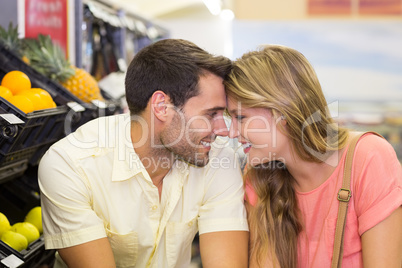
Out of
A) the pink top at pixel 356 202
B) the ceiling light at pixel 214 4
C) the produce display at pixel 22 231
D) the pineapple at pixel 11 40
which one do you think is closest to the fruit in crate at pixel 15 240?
the produce display at pixel 22 231

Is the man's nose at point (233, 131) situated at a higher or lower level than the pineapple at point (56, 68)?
lower

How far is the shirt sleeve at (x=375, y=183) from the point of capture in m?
1.76

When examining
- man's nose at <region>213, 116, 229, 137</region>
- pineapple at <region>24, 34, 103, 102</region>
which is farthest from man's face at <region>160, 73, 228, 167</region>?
pineapple at <region>24, 34, 103, 102</region>

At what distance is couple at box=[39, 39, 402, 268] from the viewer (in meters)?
1.77

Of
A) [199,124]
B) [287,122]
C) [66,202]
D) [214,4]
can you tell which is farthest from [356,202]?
[214,4]

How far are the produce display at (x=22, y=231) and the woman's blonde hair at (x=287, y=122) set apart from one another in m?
0.90

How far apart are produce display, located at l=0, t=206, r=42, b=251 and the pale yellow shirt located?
120 mm

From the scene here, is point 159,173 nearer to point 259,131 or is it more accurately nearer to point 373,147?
point 259,131

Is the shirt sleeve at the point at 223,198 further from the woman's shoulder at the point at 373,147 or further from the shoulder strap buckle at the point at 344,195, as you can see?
the woman's shoulder at the point at 373,147

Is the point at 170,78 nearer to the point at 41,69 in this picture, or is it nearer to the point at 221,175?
the point at 221,175

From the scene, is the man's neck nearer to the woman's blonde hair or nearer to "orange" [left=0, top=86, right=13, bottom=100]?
the woman's blonde hair

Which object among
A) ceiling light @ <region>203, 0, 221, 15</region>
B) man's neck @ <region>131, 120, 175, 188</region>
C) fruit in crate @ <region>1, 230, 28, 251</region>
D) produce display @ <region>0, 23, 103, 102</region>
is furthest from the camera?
ceiling light @ <region>203, 0, 221, 15</region>

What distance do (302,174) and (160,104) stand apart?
0.65 m


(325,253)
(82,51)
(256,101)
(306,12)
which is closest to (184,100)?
(256,101)
